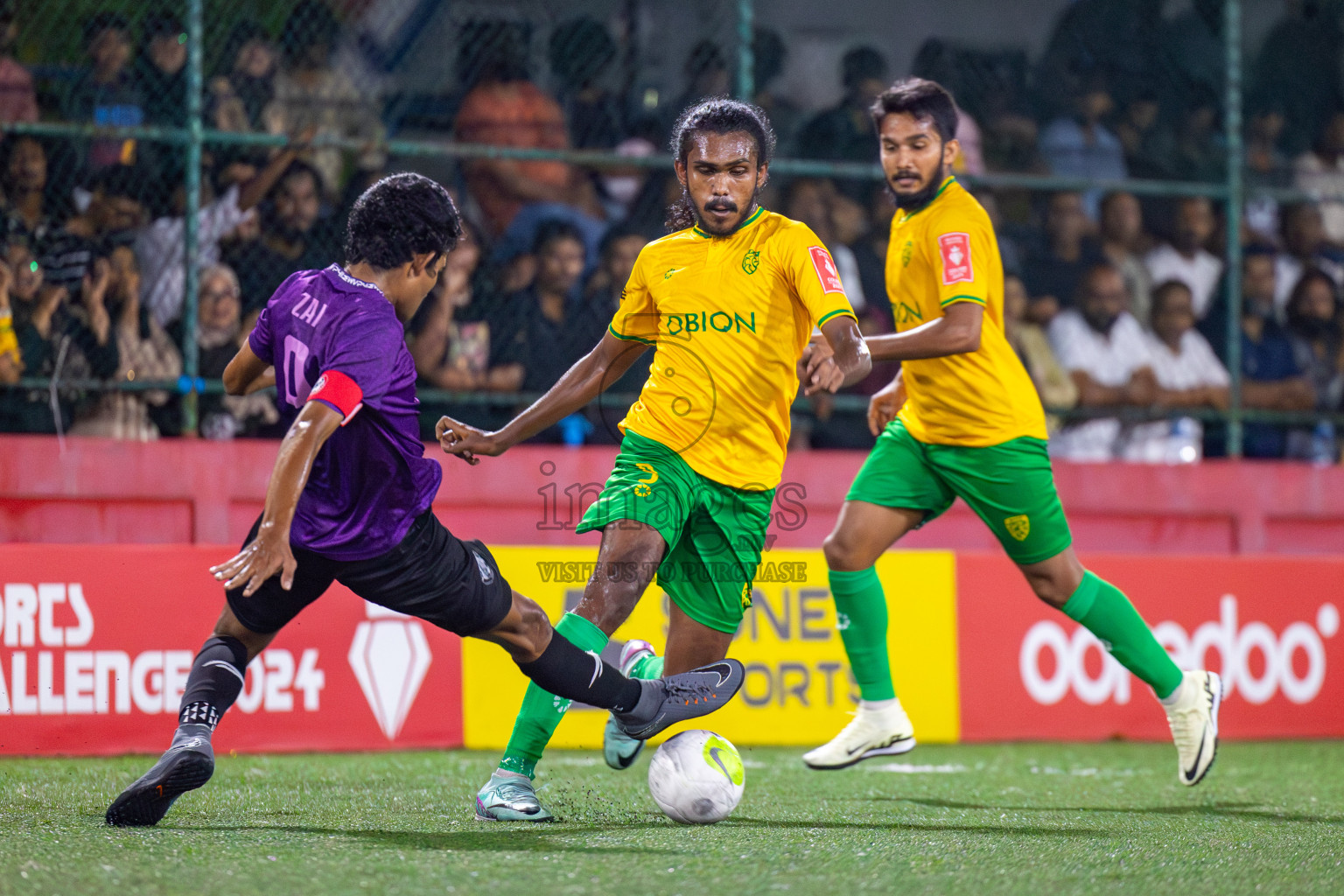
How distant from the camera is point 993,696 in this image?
21.9ft

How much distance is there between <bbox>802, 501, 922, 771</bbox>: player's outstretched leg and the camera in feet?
16.1

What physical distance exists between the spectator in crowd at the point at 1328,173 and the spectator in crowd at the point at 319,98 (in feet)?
16.0

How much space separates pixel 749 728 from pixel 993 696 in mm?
1134

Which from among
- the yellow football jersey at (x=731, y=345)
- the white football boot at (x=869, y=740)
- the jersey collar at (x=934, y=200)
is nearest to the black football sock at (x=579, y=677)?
the yellow football jersey at (x=731, y=345)

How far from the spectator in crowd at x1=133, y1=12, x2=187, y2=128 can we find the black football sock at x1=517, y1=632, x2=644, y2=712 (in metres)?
3.82

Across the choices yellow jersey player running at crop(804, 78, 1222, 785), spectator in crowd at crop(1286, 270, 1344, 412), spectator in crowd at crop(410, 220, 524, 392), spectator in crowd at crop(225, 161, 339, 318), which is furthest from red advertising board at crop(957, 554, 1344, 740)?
spectator in crowd at crop(225, 161, 339, 318)

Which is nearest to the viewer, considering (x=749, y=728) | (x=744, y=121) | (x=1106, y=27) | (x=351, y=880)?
(x=351, y=880)

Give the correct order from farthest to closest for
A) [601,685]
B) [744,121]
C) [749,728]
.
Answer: [749,728] → [744,121] → [601,685]

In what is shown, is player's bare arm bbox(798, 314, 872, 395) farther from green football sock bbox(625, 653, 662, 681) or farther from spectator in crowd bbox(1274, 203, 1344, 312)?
spectator in crowd bbox(1274, 203, 1344, 312)

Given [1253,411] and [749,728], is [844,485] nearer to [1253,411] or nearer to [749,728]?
[749,728]

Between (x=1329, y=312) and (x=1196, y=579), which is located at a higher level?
(x=1329, y=312)

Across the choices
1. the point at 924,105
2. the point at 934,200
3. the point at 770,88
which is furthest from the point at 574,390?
the point at 770,88

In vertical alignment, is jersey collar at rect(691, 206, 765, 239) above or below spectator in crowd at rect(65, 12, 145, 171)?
below

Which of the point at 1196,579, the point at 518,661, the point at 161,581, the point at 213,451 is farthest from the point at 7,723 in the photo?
the point at 1196,579
